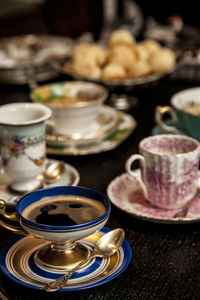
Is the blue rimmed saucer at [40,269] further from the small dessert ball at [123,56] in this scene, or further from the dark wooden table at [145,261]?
the small dessert ball at [123,56]

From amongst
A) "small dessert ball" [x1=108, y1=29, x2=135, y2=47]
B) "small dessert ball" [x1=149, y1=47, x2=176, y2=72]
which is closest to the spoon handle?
"small dessert ball" [x1=149, y1=47, x2=176, y2=72]

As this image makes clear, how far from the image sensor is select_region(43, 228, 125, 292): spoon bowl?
505mm

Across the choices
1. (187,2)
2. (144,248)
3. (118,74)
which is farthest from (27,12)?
(144,248)

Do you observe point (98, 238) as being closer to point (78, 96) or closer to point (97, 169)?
point (97, 169)

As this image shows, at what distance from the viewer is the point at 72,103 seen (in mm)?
989

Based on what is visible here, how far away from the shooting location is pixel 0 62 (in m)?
1.42

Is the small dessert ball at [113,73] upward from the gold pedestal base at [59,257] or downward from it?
upward

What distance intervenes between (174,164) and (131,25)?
1.29 meters

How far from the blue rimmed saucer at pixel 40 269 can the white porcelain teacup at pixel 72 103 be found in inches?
15.2

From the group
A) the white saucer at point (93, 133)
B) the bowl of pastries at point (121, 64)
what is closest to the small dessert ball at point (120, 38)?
the bowl of pastries at point (121, 64)

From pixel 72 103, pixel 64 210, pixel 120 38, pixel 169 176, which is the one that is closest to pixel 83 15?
pixel 120 38

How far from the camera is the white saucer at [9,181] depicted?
728mm

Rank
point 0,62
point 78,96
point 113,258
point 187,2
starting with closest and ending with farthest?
1. point 113,258
2. point 78,96
3. point 0,62
4. point 187,2

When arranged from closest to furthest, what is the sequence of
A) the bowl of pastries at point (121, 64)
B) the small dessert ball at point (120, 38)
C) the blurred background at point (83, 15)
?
the bowl of pastries at point (121, 64), the small dessert ball at point (120, 38), the blurred background at point (83, 15)
